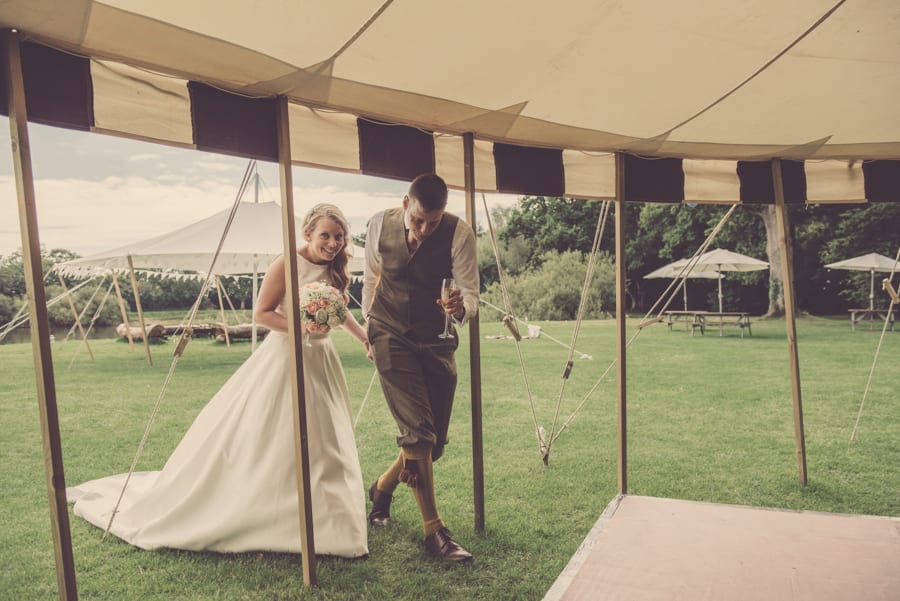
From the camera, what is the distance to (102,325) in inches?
667

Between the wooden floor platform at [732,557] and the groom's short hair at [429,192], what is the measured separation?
5.59ft

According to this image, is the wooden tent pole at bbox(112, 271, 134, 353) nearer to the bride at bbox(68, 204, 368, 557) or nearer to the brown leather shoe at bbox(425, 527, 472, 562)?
the bride at bbox(68, 204, 368, 557)

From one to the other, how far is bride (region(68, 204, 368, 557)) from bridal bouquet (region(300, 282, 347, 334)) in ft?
0.46

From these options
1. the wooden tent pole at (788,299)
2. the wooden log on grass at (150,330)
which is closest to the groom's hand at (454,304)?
the wooden tent pole at (788,299)

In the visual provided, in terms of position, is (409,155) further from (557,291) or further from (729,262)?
(557,291)

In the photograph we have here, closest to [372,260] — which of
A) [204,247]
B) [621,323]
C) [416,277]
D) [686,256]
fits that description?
[416,277]

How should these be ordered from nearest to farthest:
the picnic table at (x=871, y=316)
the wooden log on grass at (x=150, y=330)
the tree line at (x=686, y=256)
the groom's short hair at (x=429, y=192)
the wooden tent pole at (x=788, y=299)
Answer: the groom's short hair at (x=429, y=192) < the wooden tent pole at (x=788, y=299) < the wooden log on grass at (x=150, y=330) < the picnic table at (x=871, y=316) < the tree line at (x=686, y=256)

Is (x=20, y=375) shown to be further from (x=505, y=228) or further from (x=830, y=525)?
(x=505, y=228)

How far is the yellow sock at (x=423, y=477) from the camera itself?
304cm

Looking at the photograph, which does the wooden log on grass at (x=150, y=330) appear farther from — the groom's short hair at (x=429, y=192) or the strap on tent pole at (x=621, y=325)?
the groom's short hair at (x=429, y=192)

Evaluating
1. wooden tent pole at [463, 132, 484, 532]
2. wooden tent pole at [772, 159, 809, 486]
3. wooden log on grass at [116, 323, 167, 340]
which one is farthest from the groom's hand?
wooden log on grass at [116, 323, 167, 340]

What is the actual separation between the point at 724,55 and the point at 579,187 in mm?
1575

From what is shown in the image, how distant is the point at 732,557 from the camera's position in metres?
2.68

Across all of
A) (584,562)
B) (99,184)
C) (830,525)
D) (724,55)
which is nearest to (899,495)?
(830,525)
